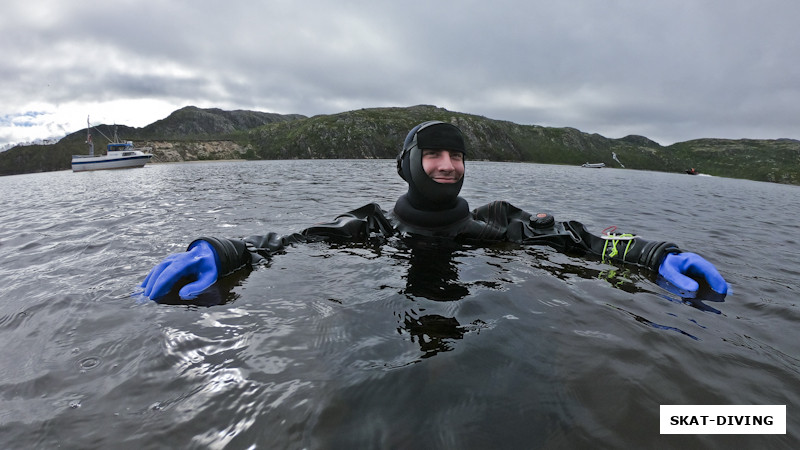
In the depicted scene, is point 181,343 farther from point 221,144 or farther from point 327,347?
point 221,144

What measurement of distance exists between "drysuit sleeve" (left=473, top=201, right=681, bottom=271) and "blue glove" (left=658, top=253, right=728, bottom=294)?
29cm

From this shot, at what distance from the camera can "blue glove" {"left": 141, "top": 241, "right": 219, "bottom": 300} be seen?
171 inches

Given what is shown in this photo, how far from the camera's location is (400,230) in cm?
745

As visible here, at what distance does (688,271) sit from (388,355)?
16.7 feet

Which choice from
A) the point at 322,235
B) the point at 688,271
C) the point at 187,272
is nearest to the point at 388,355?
the point at 187,272

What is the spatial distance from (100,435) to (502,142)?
212 metres

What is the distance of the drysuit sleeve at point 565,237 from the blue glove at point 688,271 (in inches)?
11.6

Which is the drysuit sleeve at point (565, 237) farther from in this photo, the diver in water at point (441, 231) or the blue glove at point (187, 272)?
the blue glove at point (187, 272)

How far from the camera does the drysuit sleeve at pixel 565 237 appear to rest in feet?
19.3

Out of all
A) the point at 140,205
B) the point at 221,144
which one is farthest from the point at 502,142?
the point at 140,205

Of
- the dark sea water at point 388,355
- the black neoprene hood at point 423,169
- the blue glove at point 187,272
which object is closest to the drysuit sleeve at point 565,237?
the dark sea water at point 388,355

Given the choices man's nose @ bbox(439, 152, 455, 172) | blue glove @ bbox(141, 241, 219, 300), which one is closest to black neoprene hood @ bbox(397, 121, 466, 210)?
man's nose @ bbox(439, 152, 455, 172)

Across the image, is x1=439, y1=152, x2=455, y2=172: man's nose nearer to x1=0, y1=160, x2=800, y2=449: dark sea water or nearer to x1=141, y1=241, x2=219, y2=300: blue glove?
x1=0, y1=160, x2=800, y2=449: dark sea water

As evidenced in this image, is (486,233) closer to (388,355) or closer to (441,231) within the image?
(441,231)
